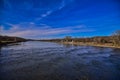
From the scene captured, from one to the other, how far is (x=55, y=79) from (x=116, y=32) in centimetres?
4250

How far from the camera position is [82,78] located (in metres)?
8.55

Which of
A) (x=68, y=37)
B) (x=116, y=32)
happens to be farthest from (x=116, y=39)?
(x=68, y=37)

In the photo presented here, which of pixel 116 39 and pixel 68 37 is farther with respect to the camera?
pixel 68 37

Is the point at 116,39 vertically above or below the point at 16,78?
above

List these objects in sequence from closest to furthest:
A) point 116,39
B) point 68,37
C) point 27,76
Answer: point 27,76 < point 116,39 < point 68,37

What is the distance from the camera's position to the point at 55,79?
829 centimetres

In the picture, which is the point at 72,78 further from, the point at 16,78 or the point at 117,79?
the point at 16,78

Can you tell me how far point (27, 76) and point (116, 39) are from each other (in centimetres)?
4012

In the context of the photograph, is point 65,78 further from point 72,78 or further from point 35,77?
point 35,77

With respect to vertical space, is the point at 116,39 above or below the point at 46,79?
above

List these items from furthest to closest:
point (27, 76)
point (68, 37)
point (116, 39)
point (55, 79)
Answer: point (68, 37) → point (116, 39) → point (27, 76) → point (55, 79)

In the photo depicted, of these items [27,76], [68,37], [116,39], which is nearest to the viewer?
[27,76]

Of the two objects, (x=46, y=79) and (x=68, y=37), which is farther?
(x=68, y=37)

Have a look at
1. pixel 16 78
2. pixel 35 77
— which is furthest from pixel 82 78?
pixel 16 78
